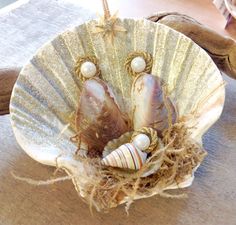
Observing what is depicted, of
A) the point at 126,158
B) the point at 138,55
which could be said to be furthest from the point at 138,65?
the point at 126,158

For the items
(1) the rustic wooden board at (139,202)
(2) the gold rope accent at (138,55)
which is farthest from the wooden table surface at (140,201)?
(2) the gold rope accent at (138,55)

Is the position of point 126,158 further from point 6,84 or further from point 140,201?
point 6,84

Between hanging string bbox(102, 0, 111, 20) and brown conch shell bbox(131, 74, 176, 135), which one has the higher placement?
hanging string bbox(102, 0, 111, 20)

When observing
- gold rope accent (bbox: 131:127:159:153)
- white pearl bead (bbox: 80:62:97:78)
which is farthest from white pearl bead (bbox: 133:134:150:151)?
white pearl bead (bbox: 80:62:97:78)

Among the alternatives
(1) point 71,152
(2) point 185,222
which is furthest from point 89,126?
(2) point 185,222

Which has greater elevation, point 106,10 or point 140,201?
point 106,10

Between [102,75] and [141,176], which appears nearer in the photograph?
[141,176]

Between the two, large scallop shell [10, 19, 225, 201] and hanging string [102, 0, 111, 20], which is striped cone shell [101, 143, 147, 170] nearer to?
large scallop shell [10, 19, 225, 201]
